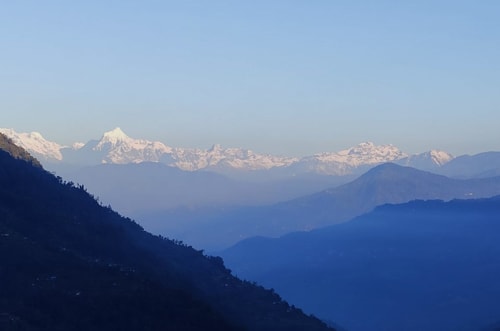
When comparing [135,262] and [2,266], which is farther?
[135,262]

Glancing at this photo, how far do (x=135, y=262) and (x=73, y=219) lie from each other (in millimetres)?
20425

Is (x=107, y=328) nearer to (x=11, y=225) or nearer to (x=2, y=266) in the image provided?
(x=2, y=266)

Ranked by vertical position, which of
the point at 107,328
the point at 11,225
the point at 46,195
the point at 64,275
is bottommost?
the point at 107,328

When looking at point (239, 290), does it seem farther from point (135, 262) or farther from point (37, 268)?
point (37, 268)

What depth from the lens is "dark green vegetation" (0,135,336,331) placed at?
100125 mm

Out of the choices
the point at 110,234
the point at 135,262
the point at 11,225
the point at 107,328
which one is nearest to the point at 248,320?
the point at 135,262

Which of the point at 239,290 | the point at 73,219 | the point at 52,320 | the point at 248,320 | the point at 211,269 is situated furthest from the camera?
the point at 211,269

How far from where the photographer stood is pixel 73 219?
6722 inches

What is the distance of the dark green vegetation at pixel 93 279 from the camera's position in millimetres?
100125

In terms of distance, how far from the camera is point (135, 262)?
158 meters

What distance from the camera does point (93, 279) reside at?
376 ft

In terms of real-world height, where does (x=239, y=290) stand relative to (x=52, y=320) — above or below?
above

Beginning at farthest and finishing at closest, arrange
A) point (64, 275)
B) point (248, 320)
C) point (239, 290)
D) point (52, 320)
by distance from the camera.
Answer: point (239, 290) < point (248, 320) < point (64, 275) < point (52, 320)

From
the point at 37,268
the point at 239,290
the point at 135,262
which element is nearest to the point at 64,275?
the point at 37,268
